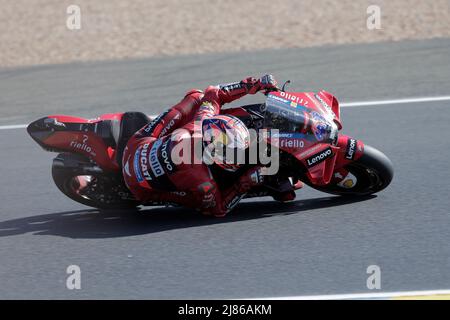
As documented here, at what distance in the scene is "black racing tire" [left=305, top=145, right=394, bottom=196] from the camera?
6383 mm

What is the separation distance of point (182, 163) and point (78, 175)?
0.92 m

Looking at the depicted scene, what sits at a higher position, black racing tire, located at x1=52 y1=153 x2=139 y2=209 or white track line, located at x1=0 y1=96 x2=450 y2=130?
white track line, located at x1=0 y1=96 x2=450 y2=130

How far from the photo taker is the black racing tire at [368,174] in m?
6.38

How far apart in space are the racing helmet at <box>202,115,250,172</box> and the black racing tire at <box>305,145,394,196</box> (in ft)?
2.28

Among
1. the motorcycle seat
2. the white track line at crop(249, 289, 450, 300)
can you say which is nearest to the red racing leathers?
the motorcycle seat

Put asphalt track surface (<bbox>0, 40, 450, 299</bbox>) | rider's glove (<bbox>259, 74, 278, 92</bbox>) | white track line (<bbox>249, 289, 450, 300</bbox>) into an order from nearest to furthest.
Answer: white track line (<bbox>249, 289, 450, 300</bbox>), asphalt track surface (<bbox>0, 40, 450, 299</bbox>), rider's glove (<bbox>259, 74, 278, 92</bbox>)

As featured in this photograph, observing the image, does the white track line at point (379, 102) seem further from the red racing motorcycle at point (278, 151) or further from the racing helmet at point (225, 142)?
the racing helmet at point (225, 142)

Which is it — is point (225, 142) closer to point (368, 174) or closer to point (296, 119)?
point (296, 119)

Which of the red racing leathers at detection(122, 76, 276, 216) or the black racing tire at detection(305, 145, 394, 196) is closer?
the red racing leathers at detection(122, 76, 276, 216)

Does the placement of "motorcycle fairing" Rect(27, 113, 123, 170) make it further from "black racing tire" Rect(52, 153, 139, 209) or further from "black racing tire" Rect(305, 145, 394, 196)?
"black racing tire" Rect(305, 145, 394, 196)

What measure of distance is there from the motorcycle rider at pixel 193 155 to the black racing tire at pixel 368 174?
67 centimetres

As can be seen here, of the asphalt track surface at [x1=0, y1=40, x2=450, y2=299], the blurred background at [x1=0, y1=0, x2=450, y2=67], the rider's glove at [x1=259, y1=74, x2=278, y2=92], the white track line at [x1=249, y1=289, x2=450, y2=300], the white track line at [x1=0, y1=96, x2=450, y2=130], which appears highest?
the blurred background at [x1=0, y1=0, x2=450, y2=67]

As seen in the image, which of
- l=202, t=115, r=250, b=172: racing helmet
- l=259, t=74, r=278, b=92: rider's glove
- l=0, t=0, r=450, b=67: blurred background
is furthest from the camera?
l=0, t=0, r=450, b=67: blurred background
